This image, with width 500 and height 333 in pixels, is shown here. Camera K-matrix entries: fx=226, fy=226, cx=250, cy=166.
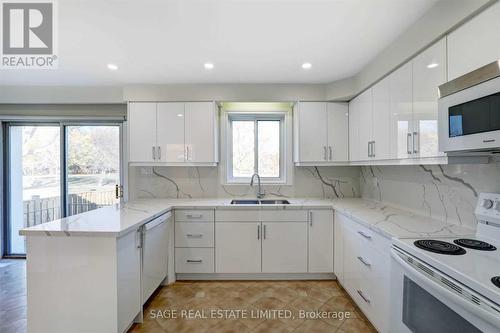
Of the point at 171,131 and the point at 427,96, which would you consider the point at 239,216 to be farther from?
the point at 427,96

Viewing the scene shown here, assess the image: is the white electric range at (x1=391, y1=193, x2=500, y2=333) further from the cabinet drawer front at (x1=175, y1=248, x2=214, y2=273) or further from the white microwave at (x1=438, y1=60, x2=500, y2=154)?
the cabinet drawer front at (x1=175, y1=248, x2=214, y2=273)

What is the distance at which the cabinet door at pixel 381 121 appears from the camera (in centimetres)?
205

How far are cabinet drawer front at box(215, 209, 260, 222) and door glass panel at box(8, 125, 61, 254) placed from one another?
2.49 metres

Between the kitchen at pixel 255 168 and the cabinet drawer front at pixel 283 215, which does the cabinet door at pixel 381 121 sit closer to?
the kitchen at pixel 255 168

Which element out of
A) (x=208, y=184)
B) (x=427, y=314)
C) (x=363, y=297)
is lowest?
(x=363, y=297)

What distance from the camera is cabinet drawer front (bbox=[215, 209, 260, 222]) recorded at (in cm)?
260

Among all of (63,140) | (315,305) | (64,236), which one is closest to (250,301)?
(315,305)

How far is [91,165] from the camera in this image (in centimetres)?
324

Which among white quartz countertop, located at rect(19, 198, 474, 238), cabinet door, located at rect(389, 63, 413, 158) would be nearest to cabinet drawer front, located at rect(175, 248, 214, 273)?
white quartz countertop, located at rect(19, 198, 474, 238)

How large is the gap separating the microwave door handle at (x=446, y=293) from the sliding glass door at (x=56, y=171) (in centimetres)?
339

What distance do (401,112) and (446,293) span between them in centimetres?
138

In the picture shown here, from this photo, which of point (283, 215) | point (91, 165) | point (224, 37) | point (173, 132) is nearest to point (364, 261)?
point (283, 215)

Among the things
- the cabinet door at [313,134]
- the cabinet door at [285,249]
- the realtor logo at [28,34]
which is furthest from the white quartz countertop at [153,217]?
the realtor logo at [28,34]

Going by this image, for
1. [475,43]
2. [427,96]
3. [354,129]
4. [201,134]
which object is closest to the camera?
[475,43]
